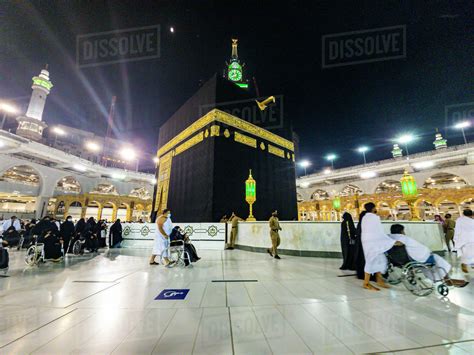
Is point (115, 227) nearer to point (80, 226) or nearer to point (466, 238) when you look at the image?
Result: point (80, 226)

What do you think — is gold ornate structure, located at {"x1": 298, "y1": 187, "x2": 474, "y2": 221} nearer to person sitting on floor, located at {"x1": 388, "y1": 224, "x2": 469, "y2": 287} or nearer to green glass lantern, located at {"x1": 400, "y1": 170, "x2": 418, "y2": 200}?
green glass lantern, located at {"x1": 400, "y1": 170, "x2": 418, "y2": 200}

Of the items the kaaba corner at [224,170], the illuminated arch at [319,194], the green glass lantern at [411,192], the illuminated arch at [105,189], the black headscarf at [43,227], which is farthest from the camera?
the illuminated arch at [319,194]

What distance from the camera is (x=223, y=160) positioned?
29.5 ft

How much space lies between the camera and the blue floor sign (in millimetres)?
2315

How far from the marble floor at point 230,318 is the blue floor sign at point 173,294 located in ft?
0.33

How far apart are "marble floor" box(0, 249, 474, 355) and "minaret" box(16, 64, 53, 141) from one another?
3356 cm

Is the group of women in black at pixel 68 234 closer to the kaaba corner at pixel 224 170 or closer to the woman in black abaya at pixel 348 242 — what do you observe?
the kaaba corner at pixel 224 170

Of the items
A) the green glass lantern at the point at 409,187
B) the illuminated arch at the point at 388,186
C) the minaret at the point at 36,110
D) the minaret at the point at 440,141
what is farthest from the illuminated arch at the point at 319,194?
the minaret at the point at 36,110

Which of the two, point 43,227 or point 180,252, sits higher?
point 43,227

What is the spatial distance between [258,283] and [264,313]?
1067 mm

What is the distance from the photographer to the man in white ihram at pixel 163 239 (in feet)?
14.3

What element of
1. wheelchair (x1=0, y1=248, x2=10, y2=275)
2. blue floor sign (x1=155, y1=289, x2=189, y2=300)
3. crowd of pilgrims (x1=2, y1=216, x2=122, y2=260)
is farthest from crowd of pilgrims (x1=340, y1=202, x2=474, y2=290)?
crowd of pilgrims (x1=2, y1=216, x2=122, y2=260)

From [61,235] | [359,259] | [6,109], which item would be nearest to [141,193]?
[6,109]

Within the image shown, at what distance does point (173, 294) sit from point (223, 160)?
22.8 feet
